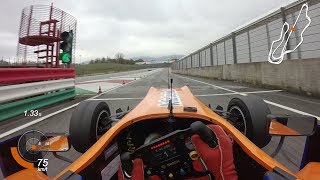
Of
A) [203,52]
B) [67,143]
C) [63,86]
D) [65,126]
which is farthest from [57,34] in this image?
[203,52]

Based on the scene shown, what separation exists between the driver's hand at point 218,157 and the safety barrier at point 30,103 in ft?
20.6

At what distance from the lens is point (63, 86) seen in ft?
37.1

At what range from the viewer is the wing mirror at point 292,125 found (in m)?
2.67

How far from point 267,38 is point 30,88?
12396mm

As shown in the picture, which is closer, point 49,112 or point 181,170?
point 181,170

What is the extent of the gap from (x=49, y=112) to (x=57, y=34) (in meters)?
4.96

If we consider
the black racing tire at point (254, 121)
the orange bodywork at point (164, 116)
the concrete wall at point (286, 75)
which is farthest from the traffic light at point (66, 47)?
the orange bodywork at point (164, 116)

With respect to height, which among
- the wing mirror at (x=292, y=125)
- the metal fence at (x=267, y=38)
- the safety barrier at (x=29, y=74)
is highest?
the metal fence at (x=267, y=38)

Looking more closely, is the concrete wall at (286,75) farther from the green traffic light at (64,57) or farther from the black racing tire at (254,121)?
the green traffic light at (64,57)

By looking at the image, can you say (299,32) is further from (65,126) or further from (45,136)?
(45,136)

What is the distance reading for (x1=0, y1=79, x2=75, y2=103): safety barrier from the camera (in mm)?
7401

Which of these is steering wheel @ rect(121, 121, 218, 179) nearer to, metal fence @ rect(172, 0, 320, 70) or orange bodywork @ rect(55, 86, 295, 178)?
orange bodywork @ rect(55, 86, 295, 178)

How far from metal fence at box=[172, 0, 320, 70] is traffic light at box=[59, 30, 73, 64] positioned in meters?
8.85

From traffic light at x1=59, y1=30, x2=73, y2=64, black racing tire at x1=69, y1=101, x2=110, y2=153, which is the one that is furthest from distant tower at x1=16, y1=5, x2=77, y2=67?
black racing tire at x1=69, y1=101, x2=110, y2=153
